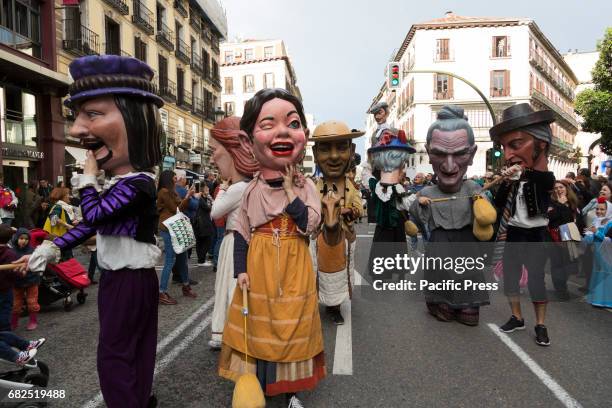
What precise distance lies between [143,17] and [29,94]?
30.5ft

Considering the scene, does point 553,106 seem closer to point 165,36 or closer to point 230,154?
point 165,36

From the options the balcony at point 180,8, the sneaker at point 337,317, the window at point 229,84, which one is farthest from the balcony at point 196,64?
the sneaker at point 337,317

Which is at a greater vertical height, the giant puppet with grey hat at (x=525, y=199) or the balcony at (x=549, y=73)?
the balcony at (x=549, y=73)

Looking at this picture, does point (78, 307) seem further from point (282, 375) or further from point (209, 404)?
point (282, 375)

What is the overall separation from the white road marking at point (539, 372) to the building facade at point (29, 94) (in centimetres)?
1296

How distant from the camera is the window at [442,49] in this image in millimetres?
34000

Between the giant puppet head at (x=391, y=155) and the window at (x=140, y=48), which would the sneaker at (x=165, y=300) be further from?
the window at (x=140, y=48)

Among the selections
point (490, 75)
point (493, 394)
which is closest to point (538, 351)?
point (493, 394)

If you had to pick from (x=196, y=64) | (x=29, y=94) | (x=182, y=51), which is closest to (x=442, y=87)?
(x=196, y=64)

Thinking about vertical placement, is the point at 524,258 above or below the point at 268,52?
below

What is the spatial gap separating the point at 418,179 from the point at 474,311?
948cm

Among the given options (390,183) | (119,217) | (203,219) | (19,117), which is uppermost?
(19,117)

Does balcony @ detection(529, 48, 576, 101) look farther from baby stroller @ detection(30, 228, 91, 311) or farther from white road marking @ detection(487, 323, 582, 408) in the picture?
baby stroller @ detection(30, 228, 91, 311)

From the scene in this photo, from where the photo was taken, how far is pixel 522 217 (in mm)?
4027
